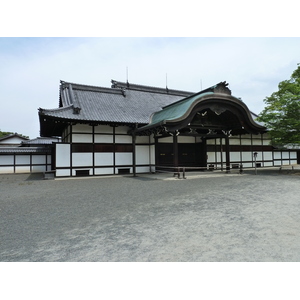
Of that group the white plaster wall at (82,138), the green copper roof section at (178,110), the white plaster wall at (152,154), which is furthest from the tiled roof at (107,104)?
the white plaster wall at (152,154)

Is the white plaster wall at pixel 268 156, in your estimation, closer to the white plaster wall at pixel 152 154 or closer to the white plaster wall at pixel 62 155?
the white plaster wall at pixel 152 154

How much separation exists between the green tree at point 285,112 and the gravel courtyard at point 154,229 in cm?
905

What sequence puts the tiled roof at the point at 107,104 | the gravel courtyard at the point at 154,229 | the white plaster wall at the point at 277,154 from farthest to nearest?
the white plaster wall at the point at 277,154
the tiled roof at the point at 107,104
the gravel courtyard at the point at 154,229

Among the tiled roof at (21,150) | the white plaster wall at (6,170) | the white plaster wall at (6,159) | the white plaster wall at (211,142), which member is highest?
the white plaster wall at (211,142)

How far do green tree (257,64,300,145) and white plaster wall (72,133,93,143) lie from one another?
12.0 metres

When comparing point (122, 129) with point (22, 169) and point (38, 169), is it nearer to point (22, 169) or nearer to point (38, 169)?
point (38, 169)

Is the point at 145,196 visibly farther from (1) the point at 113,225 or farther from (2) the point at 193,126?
(2) the point at 193,126

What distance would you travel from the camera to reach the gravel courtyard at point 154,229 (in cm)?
323

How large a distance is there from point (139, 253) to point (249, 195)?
17.5ft

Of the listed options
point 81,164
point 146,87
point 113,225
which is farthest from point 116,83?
point 113,225

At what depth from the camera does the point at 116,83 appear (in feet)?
78.0

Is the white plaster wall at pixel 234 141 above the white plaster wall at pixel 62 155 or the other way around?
above

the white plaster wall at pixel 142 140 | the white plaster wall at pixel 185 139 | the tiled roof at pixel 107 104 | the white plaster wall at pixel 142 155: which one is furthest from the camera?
the white plaster wall at pixel 185 139

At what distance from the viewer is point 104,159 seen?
1631 centimetres
